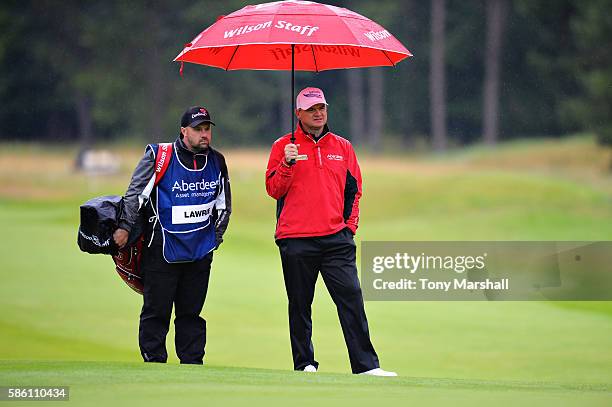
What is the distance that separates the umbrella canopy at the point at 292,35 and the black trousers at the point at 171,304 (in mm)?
1235

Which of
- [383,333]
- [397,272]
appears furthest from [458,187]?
[383,333]

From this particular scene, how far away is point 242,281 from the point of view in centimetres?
1317

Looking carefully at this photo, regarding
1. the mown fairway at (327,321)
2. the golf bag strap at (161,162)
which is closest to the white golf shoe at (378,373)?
the mown fairway at (327,321)

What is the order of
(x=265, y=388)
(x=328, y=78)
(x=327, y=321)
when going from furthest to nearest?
(x=328, y=78), (x=327, y=321), (x=265, y=388)

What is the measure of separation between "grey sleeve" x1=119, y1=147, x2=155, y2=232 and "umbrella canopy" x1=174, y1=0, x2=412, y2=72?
0.72 metres

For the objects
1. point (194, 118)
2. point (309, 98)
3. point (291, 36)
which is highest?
point (291, 36)

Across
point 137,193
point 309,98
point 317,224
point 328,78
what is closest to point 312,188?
point 317,224

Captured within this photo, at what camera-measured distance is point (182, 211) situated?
6.55 meters

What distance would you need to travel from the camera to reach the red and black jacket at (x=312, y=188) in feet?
21.6

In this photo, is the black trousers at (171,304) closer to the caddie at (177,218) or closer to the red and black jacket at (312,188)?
the caddie at (177,218)

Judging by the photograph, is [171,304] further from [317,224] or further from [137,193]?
[317,224]

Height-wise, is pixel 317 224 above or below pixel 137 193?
below

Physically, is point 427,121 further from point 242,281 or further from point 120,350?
point 120,350

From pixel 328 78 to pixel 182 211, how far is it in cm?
3151
